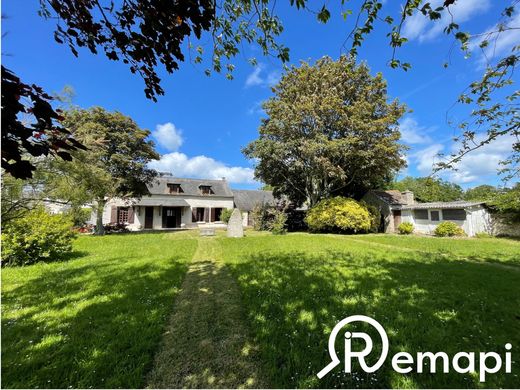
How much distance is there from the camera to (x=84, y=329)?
3.55 m

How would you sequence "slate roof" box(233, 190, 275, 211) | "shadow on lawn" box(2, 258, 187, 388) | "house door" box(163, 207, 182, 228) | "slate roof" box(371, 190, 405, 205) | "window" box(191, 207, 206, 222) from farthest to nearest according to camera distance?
"slate roof" box(233, 190, 275, 211), "window" box(191, 207, 206, 222), "house door" box(163, 207, 182, 228), "slate roof" box(371, 190, 405, 205), "shadow on lawn" box(2, 258, 187, 388)

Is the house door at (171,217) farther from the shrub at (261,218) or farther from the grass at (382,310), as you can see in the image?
the grass at (382,310)

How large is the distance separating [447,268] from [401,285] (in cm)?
296

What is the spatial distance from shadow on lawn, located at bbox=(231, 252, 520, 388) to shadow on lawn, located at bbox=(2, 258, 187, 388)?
1.49 m

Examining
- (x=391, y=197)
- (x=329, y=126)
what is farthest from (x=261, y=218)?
(x=391, y=197)

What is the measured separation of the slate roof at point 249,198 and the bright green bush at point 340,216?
1292 centimetres

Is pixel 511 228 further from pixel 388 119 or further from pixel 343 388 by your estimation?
pixel 343 388

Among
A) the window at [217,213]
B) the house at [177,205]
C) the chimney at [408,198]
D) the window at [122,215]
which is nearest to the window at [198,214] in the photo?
the house at [177,205]

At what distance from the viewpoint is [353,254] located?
9656 millimetres

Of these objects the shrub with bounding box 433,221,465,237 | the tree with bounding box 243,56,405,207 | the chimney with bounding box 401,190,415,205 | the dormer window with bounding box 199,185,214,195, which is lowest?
the shrub with bounding box 433,221,465,237

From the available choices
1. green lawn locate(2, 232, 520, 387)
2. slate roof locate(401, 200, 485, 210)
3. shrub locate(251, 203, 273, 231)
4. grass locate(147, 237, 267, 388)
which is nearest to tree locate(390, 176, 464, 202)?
slate roof locate(401, 200, 485, 210)

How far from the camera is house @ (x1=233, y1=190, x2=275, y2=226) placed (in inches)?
1305

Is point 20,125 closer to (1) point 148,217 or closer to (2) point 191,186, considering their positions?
(1) point 148,217

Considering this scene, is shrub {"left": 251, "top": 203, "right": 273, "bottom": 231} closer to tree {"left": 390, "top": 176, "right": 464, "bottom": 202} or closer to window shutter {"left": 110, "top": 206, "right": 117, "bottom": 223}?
window shutter {"left": 110, "top": 206, "right": 117, "bottom": 223}
